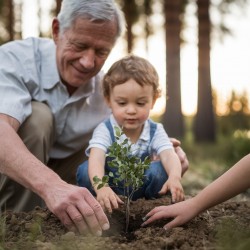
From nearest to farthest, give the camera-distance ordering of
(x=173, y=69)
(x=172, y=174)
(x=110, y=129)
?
(x=172, y=174) → (x=110, y=129) → (x=173, y=69)

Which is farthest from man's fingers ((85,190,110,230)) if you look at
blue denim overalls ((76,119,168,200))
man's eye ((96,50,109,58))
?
man's eye ((96,50,109,58))

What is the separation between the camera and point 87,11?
150 inches

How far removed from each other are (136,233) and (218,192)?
0.51m

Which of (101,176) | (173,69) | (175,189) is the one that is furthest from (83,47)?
(173,69)

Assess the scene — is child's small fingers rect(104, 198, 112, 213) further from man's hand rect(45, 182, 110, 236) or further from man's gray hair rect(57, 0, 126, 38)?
man's gray hair rect(57, 0, 126, 38)

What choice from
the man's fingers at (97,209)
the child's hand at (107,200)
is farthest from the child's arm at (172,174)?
the man's fingers at (97,209)

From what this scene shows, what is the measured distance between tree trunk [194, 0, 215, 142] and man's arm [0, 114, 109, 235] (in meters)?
11.4

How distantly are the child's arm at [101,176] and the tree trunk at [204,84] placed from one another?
1090 centimetres

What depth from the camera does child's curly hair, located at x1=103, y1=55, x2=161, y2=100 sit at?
3.45m

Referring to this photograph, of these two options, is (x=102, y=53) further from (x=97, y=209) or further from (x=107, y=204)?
(x=97, y=209)

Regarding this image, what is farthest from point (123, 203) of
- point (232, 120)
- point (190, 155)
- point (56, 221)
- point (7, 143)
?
point (232, 120)

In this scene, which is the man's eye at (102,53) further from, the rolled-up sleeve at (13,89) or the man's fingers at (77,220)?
the man's fingers at (77,220)

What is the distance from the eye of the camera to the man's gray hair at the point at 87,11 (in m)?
3.80

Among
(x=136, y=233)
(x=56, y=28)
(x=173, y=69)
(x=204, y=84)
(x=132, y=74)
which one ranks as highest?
(x=56, y=28)
